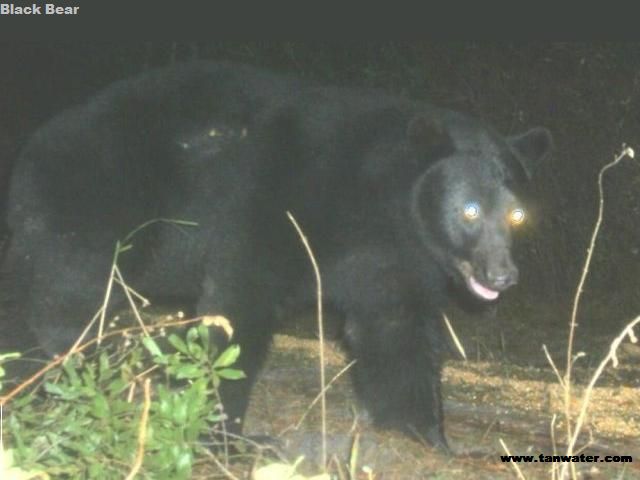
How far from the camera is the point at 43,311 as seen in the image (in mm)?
6625

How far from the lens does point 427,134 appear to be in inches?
259

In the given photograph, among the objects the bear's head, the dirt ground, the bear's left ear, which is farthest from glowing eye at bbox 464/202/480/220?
the dirt ground

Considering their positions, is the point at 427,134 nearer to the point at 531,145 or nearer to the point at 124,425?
the point at 531,145

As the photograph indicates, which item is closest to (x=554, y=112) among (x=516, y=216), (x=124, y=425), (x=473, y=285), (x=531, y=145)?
(x=531, y=145)

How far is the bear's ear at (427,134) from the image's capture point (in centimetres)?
652

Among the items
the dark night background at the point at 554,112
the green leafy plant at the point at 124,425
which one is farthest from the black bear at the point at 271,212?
the dark night background at the point at 554,112

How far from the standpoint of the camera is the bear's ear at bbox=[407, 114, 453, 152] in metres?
6.52

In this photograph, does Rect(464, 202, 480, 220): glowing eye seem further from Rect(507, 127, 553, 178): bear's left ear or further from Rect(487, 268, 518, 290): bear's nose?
Rect(507, 127, 553, 178): bear's left ear

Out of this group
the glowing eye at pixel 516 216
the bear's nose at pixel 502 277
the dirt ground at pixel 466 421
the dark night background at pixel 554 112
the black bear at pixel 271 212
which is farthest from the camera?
the dark night background at pixel 554 112

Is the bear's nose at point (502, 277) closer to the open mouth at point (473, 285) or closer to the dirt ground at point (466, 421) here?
the open mouth at point (473, 285)

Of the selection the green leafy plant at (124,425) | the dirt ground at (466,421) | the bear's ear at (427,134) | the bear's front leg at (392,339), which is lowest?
the dirt ground at (466,421)

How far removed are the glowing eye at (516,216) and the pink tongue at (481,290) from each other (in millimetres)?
338

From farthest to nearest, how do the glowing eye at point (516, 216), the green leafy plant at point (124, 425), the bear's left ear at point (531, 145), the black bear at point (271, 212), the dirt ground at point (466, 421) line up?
the bear's left ear at point (531, 145), the glowing eye at point (516, 216), the black bear at point (271, 212), the dirt ground at point (466, 421), the green leafy plant at point (124, 425)

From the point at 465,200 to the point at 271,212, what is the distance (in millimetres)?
942
